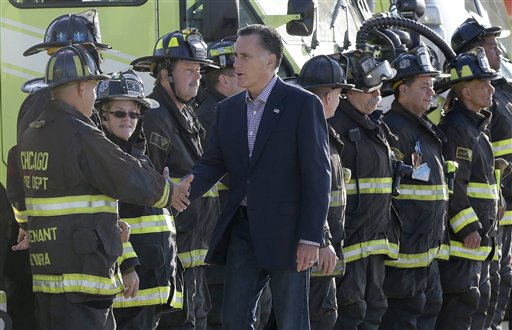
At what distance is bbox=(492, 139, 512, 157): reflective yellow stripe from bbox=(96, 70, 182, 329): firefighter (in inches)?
153

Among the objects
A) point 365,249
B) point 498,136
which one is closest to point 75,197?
point 365,249

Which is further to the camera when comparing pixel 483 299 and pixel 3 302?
pixel 483 299

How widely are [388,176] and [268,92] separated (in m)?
1.96

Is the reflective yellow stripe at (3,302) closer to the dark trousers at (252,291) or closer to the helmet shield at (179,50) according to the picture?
the helmet shield at (179,50)

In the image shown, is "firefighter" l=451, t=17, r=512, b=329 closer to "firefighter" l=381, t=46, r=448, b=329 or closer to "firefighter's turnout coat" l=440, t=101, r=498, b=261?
"firefighter's turnout coat" l=440, t=101, r=498, b=261

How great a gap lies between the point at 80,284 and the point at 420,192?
327 cm

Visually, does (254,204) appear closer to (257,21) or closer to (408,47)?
(257,21)

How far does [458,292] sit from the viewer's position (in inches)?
346

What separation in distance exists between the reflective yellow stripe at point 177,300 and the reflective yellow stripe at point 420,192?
216 centimetres

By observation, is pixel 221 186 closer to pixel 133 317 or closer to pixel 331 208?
pixel 331 208

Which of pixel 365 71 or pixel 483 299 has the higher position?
pixel 365 71

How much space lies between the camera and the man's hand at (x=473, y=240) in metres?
8.66

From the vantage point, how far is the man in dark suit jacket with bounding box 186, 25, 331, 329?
239 inches

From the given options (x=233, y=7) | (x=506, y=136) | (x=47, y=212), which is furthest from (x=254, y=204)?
(x=506, y=136)
